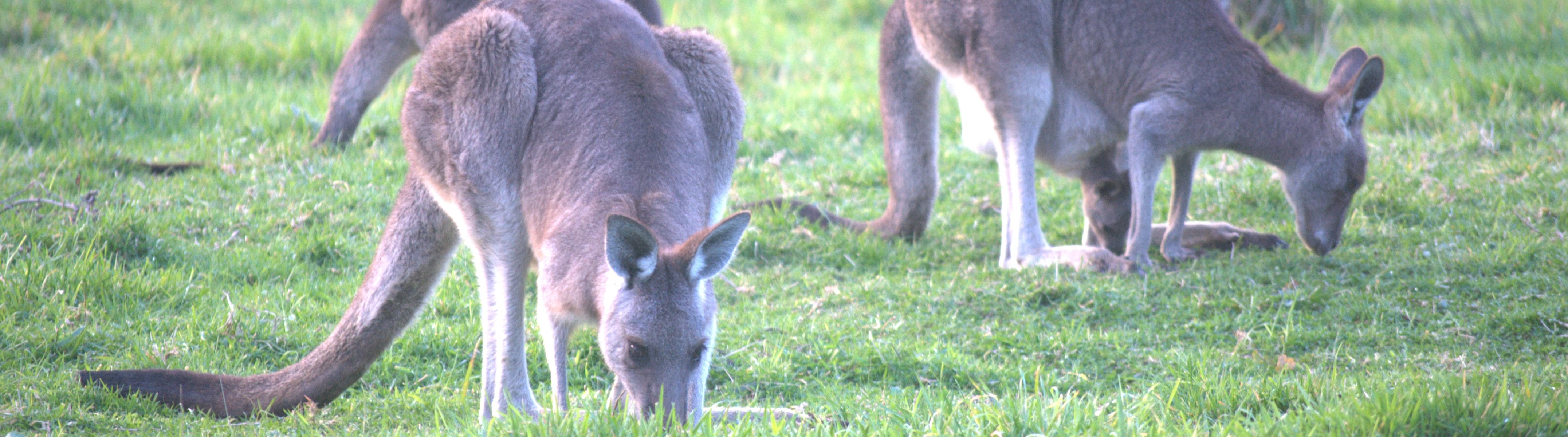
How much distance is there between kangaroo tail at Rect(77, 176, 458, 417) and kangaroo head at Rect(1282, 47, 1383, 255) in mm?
3317

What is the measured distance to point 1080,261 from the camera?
16.3 ft

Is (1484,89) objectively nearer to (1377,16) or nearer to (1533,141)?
(1533,141)

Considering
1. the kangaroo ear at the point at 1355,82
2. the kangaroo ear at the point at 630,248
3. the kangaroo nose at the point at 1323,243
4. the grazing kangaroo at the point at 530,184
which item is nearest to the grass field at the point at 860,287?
the kangaroo nose at the point at 1323,243

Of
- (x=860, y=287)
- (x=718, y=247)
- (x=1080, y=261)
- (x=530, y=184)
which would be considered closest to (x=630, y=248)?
(x=718, y=247)

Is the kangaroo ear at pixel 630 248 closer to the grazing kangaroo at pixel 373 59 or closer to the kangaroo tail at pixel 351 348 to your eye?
the kangaroo tail at pixel 351 348

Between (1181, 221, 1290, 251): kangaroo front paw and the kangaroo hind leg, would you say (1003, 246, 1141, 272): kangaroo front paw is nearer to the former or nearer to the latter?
(1181, 221, 1290, 251): kangaroo front paw

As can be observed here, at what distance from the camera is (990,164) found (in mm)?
6488

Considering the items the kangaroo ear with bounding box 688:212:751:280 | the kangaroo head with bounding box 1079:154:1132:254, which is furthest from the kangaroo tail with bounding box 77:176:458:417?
the kangaroo head with bounding box 1079:154:1132:254

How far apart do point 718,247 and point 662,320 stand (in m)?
0.22

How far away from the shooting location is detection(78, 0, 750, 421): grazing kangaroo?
123 inches

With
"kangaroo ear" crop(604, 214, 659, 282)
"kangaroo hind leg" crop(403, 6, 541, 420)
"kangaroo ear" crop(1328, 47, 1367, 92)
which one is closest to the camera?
"kangaroo ear" crop(604, 214, 659, 282)

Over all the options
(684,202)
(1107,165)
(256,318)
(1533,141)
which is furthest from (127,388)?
(1533,141)

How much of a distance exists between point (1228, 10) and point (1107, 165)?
3.44 meters

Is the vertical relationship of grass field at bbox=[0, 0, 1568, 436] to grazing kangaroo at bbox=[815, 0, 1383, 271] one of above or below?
below
